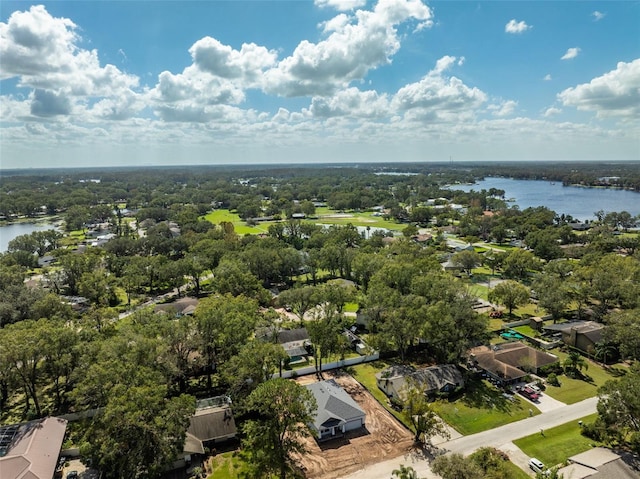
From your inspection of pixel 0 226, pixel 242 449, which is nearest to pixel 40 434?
pixel 242 449

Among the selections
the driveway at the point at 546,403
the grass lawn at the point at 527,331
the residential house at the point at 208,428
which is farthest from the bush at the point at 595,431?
the residential house at the point at 208,428

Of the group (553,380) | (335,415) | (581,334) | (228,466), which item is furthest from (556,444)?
(228,466)

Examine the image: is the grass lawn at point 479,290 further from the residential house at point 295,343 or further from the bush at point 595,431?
the bush at point 595,431

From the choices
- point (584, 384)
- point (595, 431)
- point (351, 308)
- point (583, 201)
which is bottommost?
point (351, 308)

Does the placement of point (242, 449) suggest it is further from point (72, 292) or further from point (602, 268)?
point (602, 268)

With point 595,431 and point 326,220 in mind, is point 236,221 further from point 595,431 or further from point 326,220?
point 595,431
